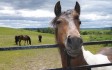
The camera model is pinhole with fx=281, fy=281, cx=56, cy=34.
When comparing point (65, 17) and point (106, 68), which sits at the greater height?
point (65, 17)

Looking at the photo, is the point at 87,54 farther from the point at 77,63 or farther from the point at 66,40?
the point at 66,40

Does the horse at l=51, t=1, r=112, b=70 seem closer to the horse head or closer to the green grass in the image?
the horse head

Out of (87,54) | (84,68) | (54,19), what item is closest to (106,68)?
(87,54)

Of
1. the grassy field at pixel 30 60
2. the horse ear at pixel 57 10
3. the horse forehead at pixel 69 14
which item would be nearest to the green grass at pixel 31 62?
the grassy field at pixel 30 60

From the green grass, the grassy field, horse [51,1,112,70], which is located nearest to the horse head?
→ horse [51,1,112,70]

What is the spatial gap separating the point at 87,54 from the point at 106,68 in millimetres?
458

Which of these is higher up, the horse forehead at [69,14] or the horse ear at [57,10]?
the horse ear at [57,10]

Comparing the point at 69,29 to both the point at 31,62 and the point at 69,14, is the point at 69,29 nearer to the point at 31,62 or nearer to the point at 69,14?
the point at 69,14

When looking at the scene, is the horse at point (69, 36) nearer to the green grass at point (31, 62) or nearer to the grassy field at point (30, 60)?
the grassy field at point (30, 60)

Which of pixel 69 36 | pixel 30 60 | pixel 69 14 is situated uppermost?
pixel 69 14

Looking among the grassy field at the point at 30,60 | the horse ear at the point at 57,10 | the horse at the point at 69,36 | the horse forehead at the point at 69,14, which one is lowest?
the grassy field at the point at 30,60

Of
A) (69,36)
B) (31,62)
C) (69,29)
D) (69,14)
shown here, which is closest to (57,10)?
(69,14)

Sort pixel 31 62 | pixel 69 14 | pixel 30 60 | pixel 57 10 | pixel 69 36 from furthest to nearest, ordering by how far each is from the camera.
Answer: pixel 30 60
pixel 31 62
pixel 57 10
pixel 69 14
pixel 69 36

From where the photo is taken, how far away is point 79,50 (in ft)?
12.5
